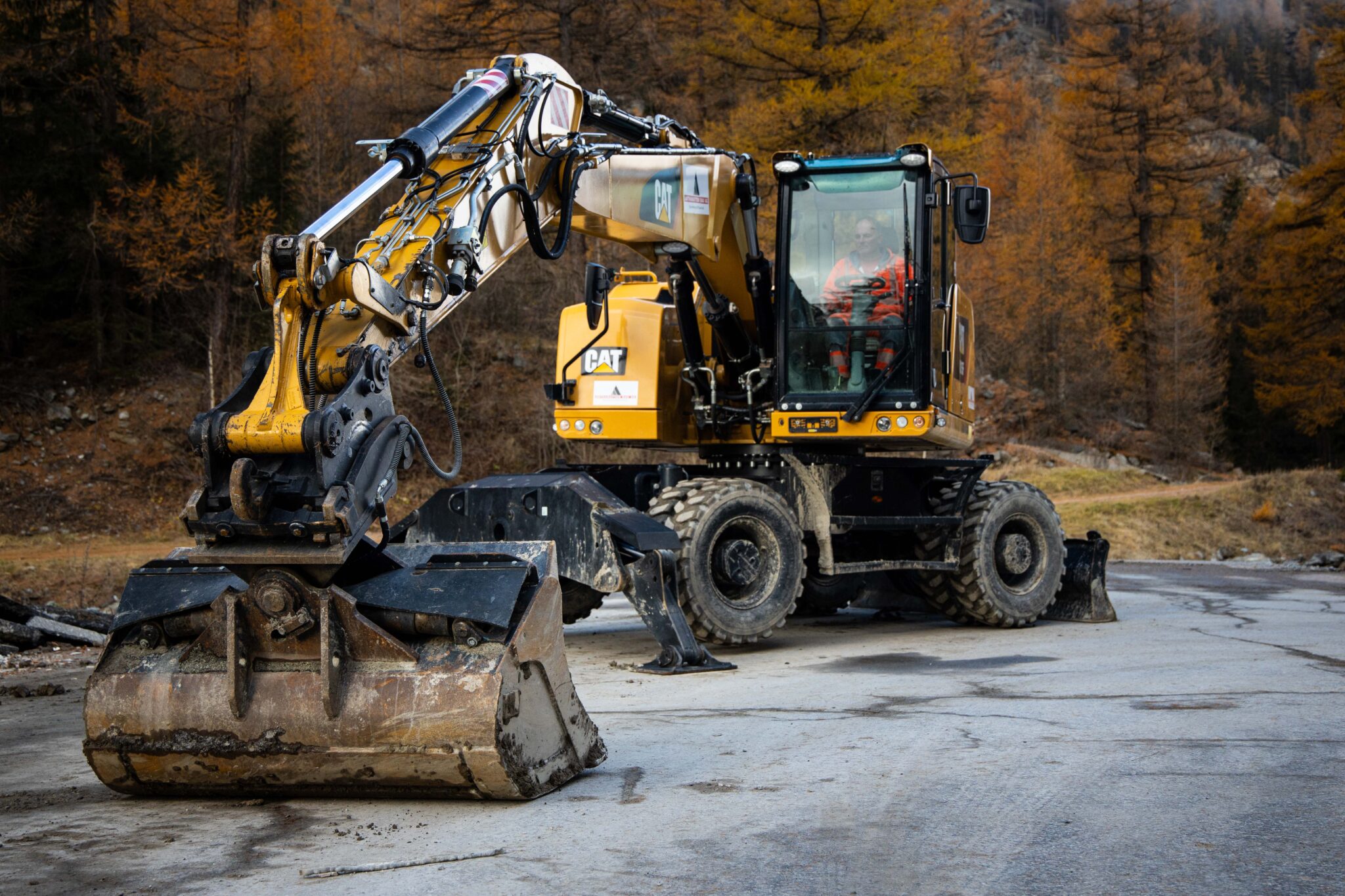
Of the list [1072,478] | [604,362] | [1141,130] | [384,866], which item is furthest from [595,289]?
[1141,130]

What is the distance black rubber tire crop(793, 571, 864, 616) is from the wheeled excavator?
78mm

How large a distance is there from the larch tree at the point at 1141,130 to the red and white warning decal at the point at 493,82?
38.9 m

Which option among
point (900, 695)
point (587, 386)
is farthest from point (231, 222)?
point (900, 695)

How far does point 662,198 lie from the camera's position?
31.5ft

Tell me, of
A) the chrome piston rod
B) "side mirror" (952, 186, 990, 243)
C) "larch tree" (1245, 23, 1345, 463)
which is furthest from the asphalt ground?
"larch tree" (1245, 23, 1345, 463)

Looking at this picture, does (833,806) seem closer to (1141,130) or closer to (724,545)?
(724,545)

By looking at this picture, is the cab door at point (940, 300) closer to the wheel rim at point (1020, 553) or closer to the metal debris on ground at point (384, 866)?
the wheel rim at point (1020, 553)

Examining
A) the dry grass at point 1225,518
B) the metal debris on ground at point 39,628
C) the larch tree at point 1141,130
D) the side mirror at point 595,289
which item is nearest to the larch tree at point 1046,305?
the larch tree at point 1141,130

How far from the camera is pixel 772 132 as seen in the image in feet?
94.7

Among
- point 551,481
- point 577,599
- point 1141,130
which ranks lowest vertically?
point 577,599

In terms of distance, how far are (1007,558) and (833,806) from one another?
22.8 feet

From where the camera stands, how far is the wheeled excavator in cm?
507

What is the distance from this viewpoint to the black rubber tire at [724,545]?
939cm

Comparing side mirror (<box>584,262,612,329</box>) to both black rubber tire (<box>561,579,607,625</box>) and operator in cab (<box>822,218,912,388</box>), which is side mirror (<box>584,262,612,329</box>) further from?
black rubber tire (<box>561,579,607,625</box>)
